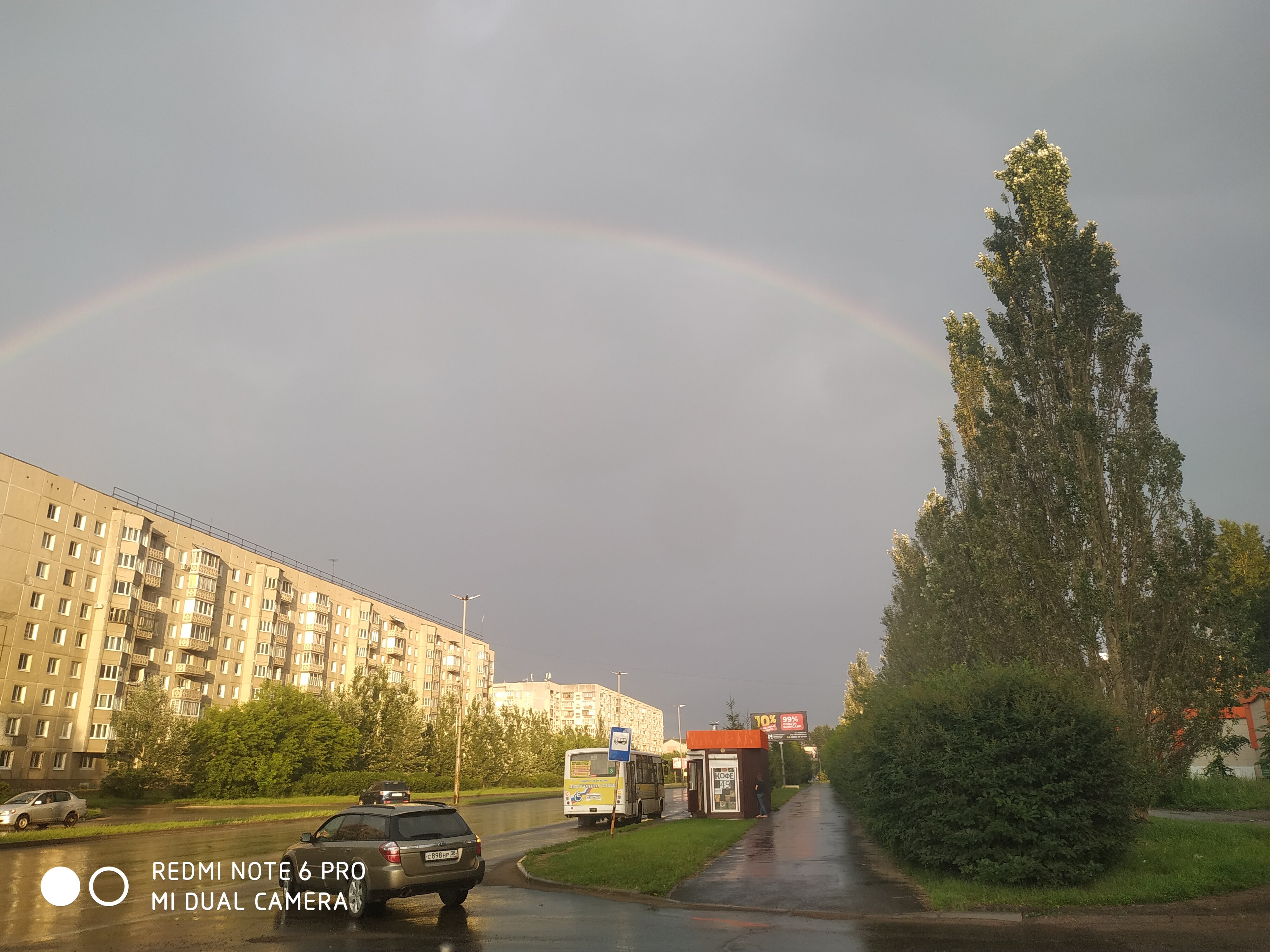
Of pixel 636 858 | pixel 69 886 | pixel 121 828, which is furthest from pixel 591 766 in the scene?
pixel 69 886

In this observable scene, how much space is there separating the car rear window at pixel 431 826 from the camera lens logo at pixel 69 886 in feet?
18.8

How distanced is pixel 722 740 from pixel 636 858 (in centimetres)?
1820

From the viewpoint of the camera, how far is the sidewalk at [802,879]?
13.4m

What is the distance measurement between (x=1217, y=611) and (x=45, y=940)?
24.0 meters

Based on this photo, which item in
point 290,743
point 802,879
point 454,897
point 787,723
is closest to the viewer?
point 454,897

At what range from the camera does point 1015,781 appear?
14016 millimetres

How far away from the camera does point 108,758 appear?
184 feet

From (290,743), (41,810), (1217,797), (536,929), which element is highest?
(290,743)

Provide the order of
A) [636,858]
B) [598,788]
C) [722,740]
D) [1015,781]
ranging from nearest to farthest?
[1015,781]
[636,858]
[598,788]
[722,740]

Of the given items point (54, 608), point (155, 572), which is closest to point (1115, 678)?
point (54, 608)

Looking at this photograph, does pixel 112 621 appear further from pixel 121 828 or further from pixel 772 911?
pixel 772 911

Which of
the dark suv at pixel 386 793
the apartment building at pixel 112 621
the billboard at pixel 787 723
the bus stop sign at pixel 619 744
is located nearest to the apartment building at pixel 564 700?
the billboard at pixel 787 723

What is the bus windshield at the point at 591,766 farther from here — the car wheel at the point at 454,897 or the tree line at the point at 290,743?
the tree line at the point at 290,743

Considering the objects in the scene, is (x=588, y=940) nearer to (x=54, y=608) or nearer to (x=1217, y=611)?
(x=1217, y=611)
